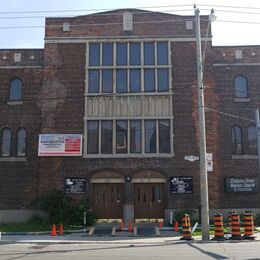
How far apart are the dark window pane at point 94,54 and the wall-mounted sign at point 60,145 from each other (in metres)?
5.02

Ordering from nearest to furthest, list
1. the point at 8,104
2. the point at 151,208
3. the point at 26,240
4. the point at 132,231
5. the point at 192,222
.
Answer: the point at 26,240 < the point at 132,231 < the point at 192,222 < the point at 151,208 < the point at 8,104

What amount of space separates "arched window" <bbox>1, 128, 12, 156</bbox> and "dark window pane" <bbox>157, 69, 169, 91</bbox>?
1035 cm

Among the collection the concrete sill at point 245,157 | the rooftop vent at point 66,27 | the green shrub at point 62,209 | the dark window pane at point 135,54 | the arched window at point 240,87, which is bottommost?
the green shrub at point 62,209

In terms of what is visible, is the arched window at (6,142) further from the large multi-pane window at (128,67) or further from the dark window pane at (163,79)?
the dark window pane at (163,79)

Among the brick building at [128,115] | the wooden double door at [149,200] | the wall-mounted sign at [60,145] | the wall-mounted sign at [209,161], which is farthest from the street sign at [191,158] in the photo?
the wall-mounted sign at [60,145]

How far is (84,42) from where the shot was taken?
93.4 feet

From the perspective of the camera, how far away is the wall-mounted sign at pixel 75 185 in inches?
1044

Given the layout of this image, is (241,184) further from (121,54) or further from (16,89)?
(16,89)

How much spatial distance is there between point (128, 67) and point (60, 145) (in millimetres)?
6690

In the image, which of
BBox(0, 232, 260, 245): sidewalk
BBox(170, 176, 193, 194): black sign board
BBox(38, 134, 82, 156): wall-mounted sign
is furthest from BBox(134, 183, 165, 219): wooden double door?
BBox(0, 232, 260, 245): sidewalk

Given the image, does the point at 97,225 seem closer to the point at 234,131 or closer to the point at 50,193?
the point at 50,193

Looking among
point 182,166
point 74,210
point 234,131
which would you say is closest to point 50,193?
point 74,210

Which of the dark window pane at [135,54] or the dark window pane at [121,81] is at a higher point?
the dark window pane at [135,54]

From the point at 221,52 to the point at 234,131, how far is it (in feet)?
17.8
